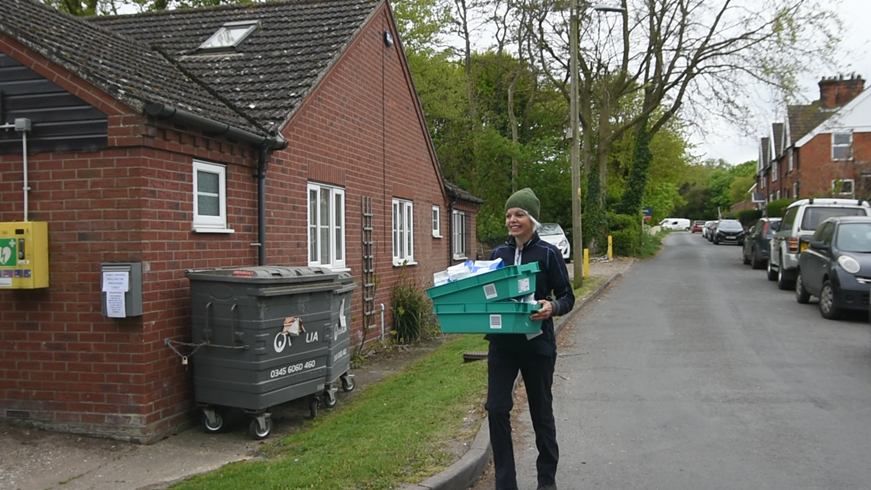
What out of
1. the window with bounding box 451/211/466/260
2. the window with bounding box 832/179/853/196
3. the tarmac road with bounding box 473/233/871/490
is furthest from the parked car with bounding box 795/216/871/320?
the window with bounding box 832/179/853/196

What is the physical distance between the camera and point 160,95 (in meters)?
7.37

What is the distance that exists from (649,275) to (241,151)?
17.1m

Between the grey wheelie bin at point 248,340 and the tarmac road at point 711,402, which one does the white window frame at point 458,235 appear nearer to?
the tarmac road at point 711,402

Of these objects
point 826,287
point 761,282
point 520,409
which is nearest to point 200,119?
point 520,409

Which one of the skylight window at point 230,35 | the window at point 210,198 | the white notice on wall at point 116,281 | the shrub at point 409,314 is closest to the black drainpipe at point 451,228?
the shrub at point 409,314

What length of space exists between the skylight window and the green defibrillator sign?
558cm

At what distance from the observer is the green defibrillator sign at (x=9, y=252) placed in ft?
22.2

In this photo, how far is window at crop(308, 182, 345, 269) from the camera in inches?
424

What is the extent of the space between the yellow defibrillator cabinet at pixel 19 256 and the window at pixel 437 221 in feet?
37.1

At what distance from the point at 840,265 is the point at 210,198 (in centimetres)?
1018

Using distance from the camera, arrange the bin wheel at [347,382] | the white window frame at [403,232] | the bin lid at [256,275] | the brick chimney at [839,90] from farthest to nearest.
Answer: the brick chimney at [839,90], the white window frame at [403,232], the bin wheel at [347,382], the bin lid at [256,275]

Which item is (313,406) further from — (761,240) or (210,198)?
(761,240)

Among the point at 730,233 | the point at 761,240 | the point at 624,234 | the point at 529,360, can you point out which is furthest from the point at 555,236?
the point at 529,360

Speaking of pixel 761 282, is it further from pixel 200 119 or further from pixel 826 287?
pixel 200 119
